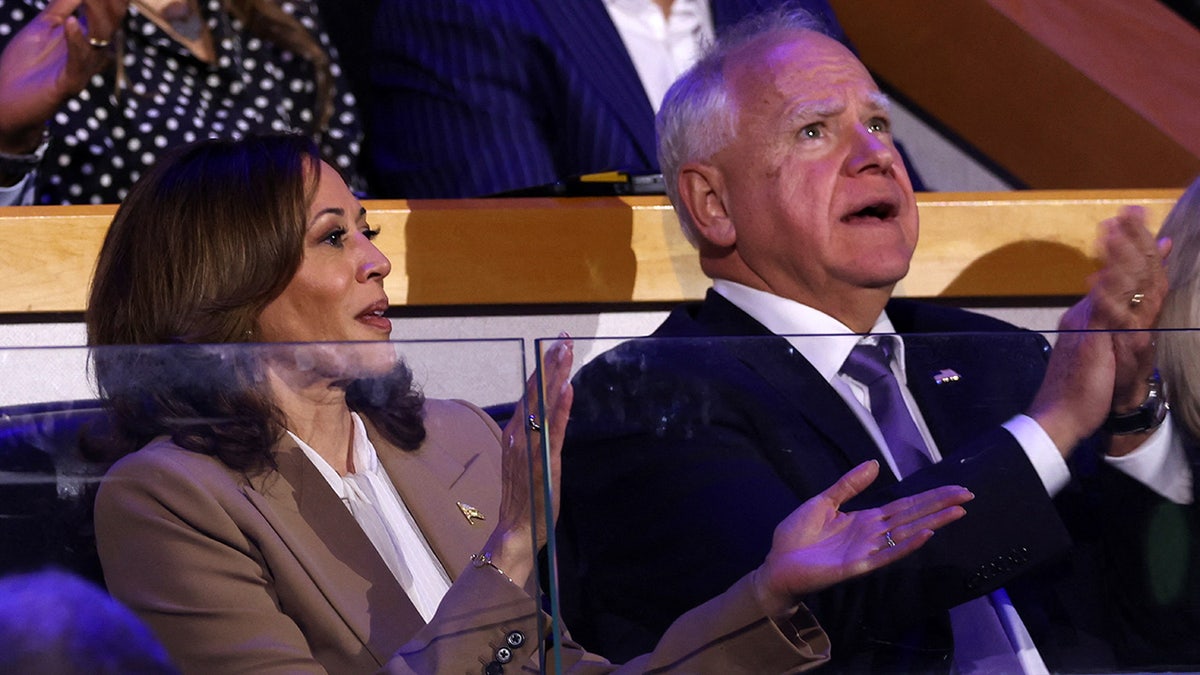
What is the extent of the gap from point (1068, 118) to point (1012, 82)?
4.1 inches

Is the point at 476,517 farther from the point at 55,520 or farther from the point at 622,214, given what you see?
the point at 622,214

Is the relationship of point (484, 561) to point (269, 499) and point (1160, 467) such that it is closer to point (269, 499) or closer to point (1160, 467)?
point (269, 499)

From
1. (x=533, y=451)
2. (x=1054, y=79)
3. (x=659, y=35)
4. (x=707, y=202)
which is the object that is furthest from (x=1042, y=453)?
(x=1054, y=79)

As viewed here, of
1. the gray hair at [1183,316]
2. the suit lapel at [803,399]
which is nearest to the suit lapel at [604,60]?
the gray hair at [1183,316]

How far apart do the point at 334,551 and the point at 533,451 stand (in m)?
0.12

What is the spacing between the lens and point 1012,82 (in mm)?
2256

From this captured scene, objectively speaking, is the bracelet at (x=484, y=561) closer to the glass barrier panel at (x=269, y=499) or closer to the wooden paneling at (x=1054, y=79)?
the glass barrier panel at (x=269, y=499)

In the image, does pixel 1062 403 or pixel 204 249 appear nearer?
pixel 1062 403

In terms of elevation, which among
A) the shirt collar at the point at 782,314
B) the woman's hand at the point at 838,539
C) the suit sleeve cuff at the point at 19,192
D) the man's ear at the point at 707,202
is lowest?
the suit sleeve cuff at the point at 19,192

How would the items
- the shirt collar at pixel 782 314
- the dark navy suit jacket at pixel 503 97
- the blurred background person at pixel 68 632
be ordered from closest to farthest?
the blurred background person at pixel 68 632 < the shirt collar at pixel 782 314 < the dark navy suit jacket at pixel 503 97

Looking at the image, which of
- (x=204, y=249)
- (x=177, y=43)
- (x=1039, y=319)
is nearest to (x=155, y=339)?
(x=204, y=249)

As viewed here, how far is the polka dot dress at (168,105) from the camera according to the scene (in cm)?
171

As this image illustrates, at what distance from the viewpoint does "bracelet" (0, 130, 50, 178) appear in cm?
162

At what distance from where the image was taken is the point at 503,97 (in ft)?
5.85
